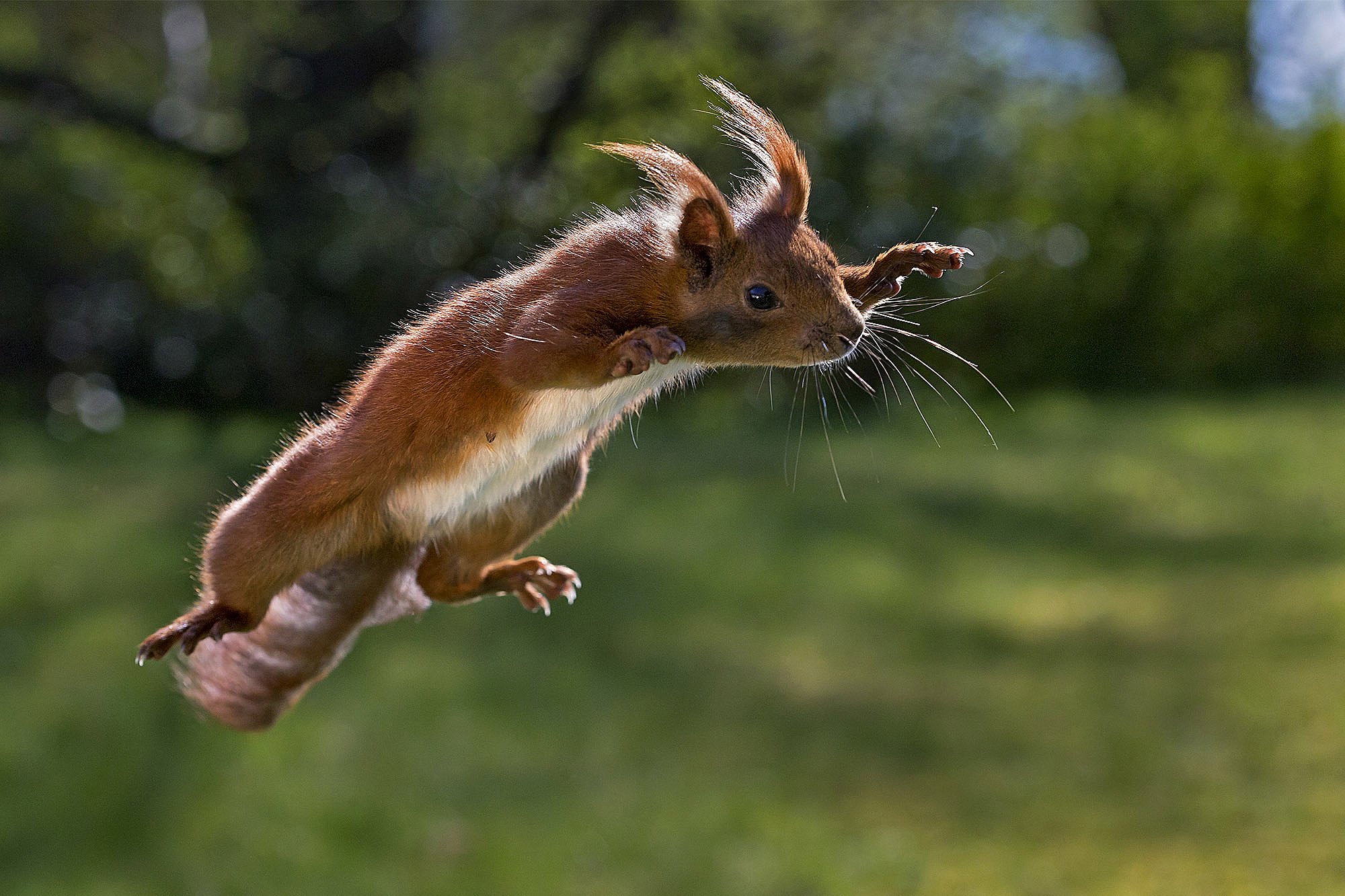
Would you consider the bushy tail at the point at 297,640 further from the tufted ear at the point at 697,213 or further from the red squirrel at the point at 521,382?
the tufted ear at the point at 697,213

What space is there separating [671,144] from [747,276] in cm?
838

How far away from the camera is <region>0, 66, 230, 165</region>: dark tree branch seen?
47.8 feet

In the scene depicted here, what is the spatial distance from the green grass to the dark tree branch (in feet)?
9.74

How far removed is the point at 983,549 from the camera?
1286 centimetres

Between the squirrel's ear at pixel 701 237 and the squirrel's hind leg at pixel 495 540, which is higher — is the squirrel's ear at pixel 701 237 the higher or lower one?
the higher one

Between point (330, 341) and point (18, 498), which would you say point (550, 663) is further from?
point (18, 498)

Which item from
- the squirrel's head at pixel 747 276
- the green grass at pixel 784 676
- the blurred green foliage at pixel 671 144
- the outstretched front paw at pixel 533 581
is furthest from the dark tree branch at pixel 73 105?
the squirrel's head at pixel 747 276

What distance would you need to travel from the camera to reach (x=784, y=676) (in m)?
11.0

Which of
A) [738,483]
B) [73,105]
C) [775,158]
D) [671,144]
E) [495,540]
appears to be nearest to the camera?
[775,158]

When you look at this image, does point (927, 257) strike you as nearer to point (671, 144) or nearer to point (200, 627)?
point (200, 627)

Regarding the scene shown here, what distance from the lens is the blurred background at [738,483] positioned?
8.92 meters

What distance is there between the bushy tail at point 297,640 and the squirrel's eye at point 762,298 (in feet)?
2.02

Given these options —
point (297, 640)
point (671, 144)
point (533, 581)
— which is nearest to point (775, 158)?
point (533, 581)

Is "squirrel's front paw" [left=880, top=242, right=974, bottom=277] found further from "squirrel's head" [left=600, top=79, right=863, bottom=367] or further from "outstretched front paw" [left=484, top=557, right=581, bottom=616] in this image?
"outstretched front paw" [left=484, top=557, right=581, bottom=616]
